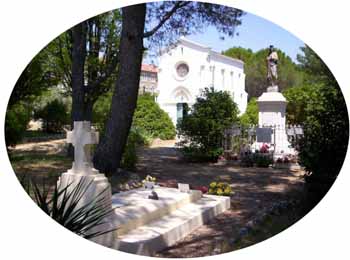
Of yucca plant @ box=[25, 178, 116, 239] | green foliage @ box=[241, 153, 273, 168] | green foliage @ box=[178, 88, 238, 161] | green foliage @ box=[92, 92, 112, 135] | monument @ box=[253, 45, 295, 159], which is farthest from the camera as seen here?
green foliage @ box=[178, 88, 238, 161]

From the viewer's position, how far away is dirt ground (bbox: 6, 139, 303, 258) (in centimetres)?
419

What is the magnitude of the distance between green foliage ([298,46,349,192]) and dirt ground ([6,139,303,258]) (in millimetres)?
491

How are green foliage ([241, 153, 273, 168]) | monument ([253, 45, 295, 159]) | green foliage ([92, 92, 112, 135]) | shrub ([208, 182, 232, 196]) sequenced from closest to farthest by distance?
shrub ([208, 182, 232, 196]), green foliage ([92, 92, 112, 135]), green foliage ([241, 153, 273, 168]), monument ([253, 45, 295, 159])

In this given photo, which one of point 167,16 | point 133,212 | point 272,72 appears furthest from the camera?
point 272,72

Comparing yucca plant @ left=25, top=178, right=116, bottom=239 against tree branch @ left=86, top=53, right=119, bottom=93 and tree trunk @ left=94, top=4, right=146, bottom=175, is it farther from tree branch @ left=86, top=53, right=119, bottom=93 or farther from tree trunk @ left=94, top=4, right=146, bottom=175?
tree branch @ left=86, top=53, right=119, bottom=93

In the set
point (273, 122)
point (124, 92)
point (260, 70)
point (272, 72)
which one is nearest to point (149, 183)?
point (124, 92)

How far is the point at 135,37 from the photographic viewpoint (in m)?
6.40

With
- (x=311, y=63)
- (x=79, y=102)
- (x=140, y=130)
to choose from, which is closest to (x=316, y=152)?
(x=311, y=63)

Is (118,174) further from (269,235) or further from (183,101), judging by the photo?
(269,235)

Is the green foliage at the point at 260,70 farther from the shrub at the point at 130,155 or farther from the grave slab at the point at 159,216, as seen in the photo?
the shrub at the point at 130,155

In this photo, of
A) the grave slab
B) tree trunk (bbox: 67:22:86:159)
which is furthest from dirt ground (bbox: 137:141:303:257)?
tree trunk (bbox: 67:22:86:159)

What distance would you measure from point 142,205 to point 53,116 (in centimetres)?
242

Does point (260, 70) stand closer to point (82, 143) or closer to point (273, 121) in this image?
point (273, 121)

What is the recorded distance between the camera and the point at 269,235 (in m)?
3.87
